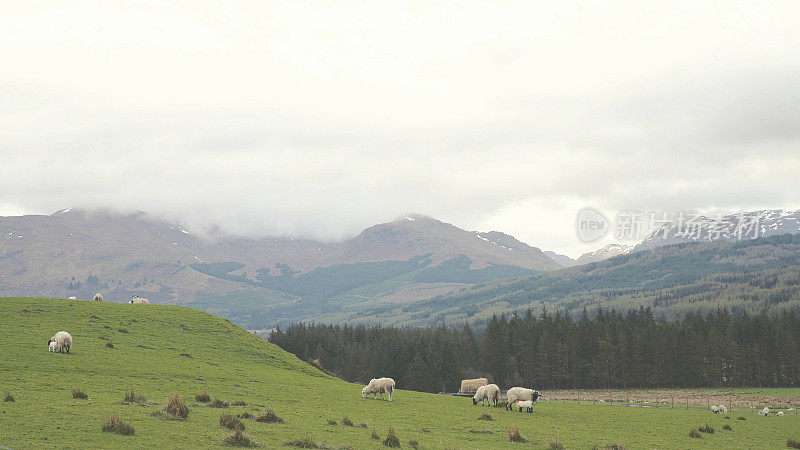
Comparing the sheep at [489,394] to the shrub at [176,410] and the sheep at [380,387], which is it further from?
the shrub at [176,410]

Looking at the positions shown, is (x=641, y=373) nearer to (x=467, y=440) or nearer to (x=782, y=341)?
(x=782, y=341)

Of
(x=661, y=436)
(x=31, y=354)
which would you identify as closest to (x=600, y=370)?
(x=661, y=436)

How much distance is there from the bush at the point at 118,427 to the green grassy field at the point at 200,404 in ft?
1.81

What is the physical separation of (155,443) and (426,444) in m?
14.9

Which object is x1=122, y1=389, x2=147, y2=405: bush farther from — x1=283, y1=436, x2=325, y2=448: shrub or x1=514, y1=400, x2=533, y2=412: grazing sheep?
x1=514, y1=400, x2=533, y2=412: grazing sheep

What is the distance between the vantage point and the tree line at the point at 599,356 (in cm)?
14038

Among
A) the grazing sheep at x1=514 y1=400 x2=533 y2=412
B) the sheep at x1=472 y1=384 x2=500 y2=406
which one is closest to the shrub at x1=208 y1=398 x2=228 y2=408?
the sheep at x1=472 y1=384 x2=500 y2=406

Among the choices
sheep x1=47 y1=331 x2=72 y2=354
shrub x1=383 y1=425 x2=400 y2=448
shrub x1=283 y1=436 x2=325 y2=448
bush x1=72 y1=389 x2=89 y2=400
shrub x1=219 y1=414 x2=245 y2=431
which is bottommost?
shrub x1=383 y1=425 x2=400 y2=448

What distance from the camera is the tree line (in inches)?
5527

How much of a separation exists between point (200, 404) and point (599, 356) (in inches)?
5108

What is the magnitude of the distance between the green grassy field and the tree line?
73.9 metres

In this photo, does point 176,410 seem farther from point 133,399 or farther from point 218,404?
point 218,404

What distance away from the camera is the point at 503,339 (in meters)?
155

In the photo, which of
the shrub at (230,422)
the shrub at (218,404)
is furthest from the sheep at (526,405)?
the shrub at (230,422)
